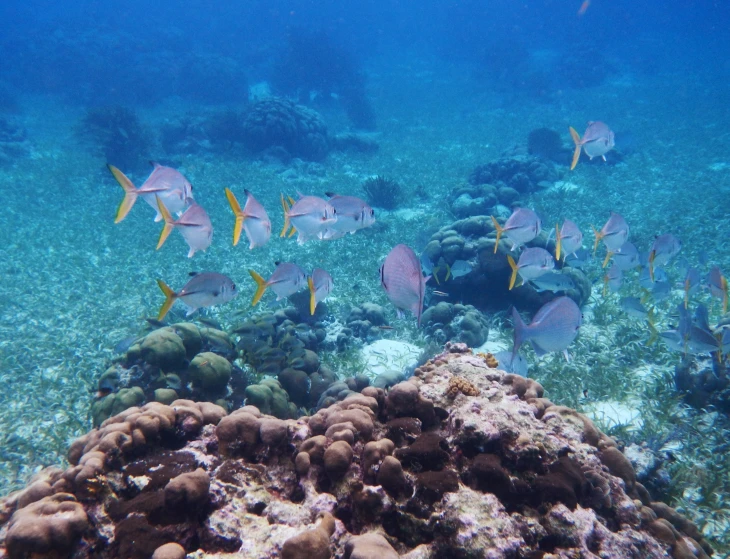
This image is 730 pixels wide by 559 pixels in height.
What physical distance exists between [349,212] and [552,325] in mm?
2716

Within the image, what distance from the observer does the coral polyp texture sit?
1.86 m

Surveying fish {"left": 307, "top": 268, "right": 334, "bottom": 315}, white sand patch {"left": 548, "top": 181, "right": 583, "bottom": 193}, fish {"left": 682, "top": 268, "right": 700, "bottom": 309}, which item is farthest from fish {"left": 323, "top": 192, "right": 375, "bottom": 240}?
white sand patch {"left": 548, "top": 181, "right": 583, "bottom": 193}

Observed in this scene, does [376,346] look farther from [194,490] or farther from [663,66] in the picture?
[663,66]

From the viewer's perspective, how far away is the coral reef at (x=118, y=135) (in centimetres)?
1953

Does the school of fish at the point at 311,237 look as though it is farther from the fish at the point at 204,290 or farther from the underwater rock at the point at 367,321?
the underwater rock at the point at 367,321

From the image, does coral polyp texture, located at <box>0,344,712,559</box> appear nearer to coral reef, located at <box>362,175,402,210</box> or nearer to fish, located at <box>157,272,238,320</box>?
fish, located at <box>157,272,238,320</box>

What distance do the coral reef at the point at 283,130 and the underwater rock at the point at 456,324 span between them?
16167 mm

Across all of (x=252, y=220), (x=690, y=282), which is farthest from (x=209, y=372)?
(x=690, y=282)

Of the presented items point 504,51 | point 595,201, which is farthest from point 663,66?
point 595,201

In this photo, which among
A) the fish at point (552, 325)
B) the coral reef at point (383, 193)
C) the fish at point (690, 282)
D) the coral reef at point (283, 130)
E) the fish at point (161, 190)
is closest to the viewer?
the fish at point (552, 325)

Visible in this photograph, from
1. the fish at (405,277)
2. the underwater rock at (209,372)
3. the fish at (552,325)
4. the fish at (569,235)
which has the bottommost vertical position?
the underwater rock at (209,372)

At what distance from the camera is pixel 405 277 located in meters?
2.69

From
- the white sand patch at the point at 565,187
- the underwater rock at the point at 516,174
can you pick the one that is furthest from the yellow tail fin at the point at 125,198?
the white sand patch at the point at 565,187

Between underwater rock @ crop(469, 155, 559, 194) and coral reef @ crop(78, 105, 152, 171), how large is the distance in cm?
1659
